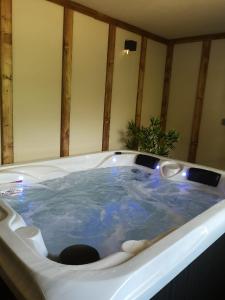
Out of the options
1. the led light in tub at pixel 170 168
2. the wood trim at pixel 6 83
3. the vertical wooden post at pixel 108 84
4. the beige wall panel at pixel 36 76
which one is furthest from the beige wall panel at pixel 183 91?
the wood trim at pixel 6 83

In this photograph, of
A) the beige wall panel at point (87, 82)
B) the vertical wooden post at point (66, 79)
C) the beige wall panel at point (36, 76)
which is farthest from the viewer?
the beige wall panel at point (87, 82)

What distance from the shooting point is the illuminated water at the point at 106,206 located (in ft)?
5.67

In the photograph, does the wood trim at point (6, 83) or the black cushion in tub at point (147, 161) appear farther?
the black cushion in tub at point (147, 161)

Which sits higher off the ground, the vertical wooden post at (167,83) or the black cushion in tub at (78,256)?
the vertical wooden post at (167,83)

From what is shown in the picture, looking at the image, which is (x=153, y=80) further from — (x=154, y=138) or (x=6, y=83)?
(x=6, y=83)

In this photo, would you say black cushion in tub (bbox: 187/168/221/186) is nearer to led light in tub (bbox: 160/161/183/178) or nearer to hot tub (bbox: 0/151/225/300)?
hot tub (bbox: 0/151/225/300)

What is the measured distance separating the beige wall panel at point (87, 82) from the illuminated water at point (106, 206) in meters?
0.57

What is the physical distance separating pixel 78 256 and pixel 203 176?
1694 mm

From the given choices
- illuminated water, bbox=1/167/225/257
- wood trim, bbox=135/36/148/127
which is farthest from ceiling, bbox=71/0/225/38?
illuminated water, bbox=1/167/225/257

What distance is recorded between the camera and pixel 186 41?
13.1ft

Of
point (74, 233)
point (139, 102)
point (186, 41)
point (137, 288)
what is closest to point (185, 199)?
point (74, 233)

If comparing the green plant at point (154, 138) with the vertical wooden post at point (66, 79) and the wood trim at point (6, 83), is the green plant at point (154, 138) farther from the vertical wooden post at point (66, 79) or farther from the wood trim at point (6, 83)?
the wood trim at point (6, 83)

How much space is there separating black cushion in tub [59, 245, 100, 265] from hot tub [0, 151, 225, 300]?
0.19ft

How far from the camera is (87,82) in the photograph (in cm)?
315
